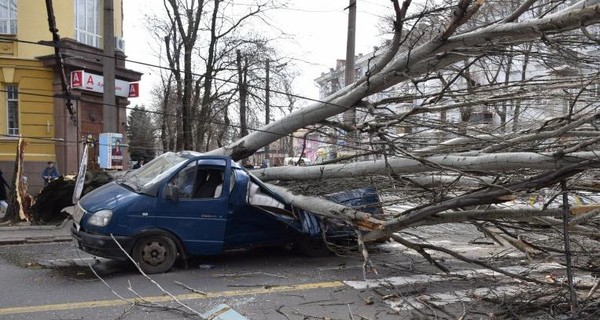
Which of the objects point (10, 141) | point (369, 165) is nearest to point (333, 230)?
point (369, 165)

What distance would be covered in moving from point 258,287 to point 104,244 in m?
2.08

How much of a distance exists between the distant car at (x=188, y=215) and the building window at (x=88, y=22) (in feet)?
43.2

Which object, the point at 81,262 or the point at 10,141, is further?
the point at 10,141

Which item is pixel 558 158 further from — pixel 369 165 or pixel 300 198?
pixel 300 198

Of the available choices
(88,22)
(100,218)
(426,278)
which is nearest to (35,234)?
(100,218)

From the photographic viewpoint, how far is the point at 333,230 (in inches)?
311

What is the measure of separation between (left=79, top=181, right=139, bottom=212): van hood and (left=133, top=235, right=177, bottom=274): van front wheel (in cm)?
56

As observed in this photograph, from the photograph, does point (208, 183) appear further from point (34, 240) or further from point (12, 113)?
point (12, 113)

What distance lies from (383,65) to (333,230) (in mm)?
2605

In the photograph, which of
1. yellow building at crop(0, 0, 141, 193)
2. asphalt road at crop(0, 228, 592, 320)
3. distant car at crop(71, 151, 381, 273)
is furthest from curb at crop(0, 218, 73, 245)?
yellow building at crop(0, 0, 141, 193)

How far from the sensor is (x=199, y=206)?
7160mm

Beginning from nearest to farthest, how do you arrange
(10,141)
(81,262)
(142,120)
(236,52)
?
(81,262) < (10,141) < (236,52) < (142,120)

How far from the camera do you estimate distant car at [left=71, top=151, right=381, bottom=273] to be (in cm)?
675

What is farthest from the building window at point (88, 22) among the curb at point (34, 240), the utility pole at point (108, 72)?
the curb at point (34, 240)
